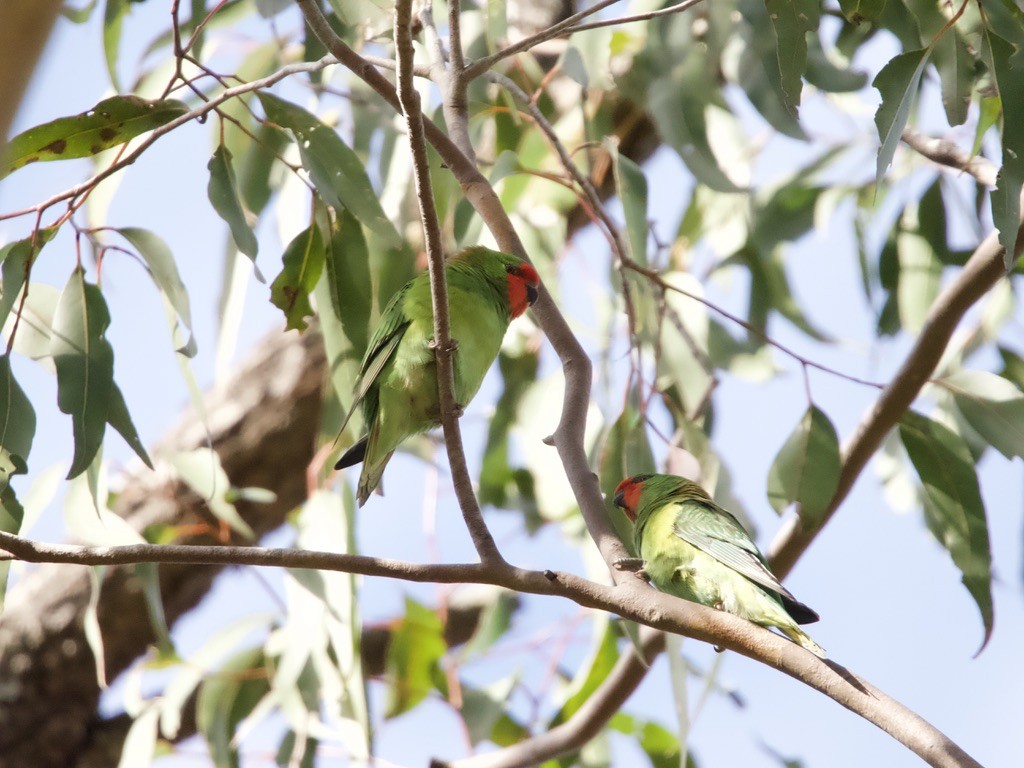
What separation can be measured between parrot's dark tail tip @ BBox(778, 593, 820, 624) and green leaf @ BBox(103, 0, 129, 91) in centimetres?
262

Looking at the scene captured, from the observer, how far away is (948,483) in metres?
3.11

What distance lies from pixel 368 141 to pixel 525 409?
1145 mm

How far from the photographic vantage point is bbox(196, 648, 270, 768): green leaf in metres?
4.11

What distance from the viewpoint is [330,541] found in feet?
12.0

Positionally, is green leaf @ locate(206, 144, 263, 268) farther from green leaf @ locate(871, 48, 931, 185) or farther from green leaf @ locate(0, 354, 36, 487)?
green leaf @ locate(871, 48, 931, 185)

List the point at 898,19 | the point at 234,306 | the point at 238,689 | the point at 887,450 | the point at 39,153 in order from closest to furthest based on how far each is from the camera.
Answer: the point at 39,153 → the point at 898,19 → the point at 234,306 → the point at 238,689 → the point at 887,450

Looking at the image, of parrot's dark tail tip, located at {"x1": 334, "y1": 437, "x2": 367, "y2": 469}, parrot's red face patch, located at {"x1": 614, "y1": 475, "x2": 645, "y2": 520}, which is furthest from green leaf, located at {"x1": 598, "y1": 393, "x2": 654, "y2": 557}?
parrot's dark tail tip, located at {"x1": 334, "y1": 437, "x2": 367, "y2": 469}

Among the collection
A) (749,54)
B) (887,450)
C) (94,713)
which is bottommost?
(94,713)

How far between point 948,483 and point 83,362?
A: 2363mm

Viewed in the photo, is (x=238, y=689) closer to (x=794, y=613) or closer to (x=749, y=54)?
(x=794, y=613)

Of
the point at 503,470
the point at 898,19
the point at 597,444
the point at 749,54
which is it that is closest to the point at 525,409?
the point at 503,470

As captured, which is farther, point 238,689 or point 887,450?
point 887,450

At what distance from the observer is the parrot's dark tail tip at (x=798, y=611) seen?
247 cm

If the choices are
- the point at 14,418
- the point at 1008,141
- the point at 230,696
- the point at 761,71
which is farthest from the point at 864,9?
the point at 230,696
